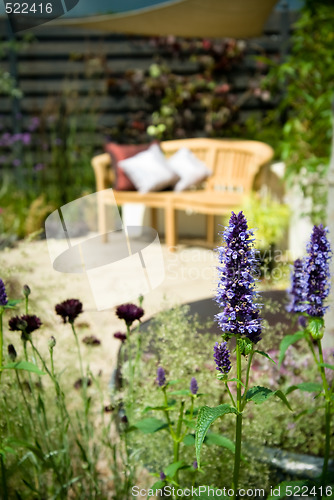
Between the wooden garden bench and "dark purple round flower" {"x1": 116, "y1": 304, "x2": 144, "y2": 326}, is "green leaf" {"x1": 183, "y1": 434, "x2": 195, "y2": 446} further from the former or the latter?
the wooden garden bench

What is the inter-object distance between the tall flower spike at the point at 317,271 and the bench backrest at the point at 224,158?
402cm

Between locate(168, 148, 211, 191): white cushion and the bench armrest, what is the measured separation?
1.85ft

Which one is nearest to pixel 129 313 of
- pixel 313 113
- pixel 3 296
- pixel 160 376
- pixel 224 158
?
pixel 160 376

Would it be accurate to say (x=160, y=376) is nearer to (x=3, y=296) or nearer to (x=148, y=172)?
(x=3, y=296)

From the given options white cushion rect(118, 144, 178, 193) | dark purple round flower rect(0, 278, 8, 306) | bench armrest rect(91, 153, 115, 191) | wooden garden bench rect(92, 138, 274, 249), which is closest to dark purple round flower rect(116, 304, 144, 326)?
dark purple round flower rect(0, 278, 8, 306)

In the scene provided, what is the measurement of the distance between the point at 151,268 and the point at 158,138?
4.64m

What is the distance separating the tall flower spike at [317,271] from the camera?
938 mm

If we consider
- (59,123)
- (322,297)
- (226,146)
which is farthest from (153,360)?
(59,123)

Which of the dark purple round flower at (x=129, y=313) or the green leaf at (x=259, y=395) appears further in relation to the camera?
the dark purple round flower at (x=129, y=313)

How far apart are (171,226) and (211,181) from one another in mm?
750

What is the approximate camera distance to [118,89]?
5.87 metres

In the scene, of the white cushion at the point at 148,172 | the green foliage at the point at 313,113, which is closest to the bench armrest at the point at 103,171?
the white cushion at the point at 148,172

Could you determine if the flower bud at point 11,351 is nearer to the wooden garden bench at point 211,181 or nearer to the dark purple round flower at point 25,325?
the dark purple round flower at point 25,325

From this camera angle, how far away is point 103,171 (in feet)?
16.8
